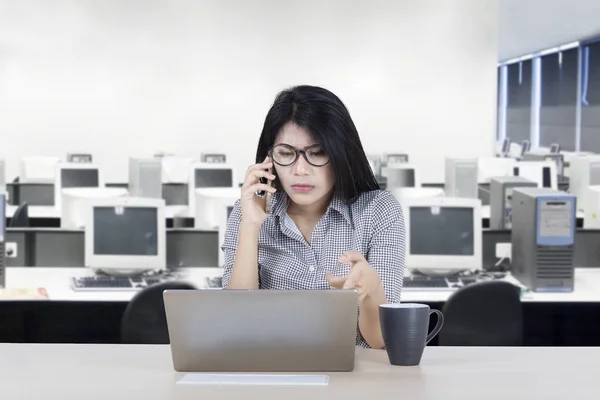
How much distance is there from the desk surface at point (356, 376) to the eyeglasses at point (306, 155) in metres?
0.42

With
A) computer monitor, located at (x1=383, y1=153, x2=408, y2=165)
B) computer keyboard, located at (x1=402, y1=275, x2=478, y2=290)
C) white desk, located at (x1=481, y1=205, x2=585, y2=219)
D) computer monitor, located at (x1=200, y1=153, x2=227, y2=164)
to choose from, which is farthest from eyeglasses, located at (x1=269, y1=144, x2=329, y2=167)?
computer monitor, located at (x1=200, y1=153, x2=227, y2=164)

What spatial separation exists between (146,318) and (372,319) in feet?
7.31

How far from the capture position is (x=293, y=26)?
1131 cm

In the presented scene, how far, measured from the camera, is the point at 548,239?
4.80 meters

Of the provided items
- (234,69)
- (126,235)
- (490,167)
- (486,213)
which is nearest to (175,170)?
(234,69)

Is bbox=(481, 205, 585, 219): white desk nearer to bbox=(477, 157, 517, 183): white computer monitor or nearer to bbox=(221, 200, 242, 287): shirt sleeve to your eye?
bbox=(477, 157, 517, 183): white computer monitor

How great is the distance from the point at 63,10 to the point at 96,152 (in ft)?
5.17

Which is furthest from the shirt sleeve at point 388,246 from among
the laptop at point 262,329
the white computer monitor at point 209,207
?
the white computer monitor at point 209,207

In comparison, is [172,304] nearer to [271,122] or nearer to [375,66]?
[271,122]

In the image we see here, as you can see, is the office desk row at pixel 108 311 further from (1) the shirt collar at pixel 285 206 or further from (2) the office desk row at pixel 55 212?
(1) the shirt collar at pixel 285 206

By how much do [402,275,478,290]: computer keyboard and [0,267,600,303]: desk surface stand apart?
0.05 metres

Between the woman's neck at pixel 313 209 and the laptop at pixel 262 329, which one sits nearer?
the laptop at pixel 262 329

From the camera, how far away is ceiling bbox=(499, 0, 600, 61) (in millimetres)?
13273

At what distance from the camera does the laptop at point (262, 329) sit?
1.82 metres
